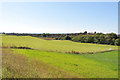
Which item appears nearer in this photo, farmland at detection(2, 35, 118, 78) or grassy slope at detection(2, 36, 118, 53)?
farmland at detection(2, 35, 118, 78)

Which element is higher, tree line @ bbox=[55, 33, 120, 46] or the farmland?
tree line @ bbox=[55, 33, 120, 46]

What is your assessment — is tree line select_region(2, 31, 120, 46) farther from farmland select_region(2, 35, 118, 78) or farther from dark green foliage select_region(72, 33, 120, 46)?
farmland select_region(2, 35, 118, 78)

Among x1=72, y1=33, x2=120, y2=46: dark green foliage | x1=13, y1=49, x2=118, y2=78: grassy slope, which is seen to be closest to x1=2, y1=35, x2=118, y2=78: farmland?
x1=13, y1=49, x2=118, y2=78: grassy slope

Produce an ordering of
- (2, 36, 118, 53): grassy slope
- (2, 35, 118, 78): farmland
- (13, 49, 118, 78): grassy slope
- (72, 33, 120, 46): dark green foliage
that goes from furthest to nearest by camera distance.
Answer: (72, 33, 120, 46): dark green foliage
(2, 36, 118, 53): grassy slope
(13, 49, 118, 78): grassy slope
(2, 35, 118, 78): farmland

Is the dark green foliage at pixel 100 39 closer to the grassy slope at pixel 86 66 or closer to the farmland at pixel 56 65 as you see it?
the farmland at pixel 56 65

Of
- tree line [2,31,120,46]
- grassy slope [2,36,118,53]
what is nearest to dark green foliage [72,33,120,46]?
tree line [2,31,120,46]

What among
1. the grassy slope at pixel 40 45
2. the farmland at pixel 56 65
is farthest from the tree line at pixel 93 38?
the farmland at pixel 56 65

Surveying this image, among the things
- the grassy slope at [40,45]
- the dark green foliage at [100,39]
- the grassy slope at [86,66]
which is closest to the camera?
the grassy slope at [86,66]

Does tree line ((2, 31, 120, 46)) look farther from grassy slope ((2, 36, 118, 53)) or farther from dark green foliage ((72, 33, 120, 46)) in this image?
grassy slope ((2, 36, 118, 53))

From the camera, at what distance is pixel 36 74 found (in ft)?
17.1

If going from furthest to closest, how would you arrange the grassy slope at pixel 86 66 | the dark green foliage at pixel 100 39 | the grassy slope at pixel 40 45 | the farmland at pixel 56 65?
1. the dark green foliage at pixel 100 39
2. the grassy slope at pixel 40 45
3. the grassy slope at pixel 86 66
4. the farmland at pixel 56 65

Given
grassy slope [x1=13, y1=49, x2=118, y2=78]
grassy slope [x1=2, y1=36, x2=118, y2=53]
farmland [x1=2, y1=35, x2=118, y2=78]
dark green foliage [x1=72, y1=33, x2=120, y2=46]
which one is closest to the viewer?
farmland [x1=2, y1=35, x2=118, y2=78]

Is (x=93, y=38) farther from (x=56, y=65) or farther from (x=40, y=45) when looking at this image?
(x=56, y=65)

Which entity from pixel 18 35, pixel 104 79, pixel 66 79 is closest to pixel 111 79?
pixel 104 79
